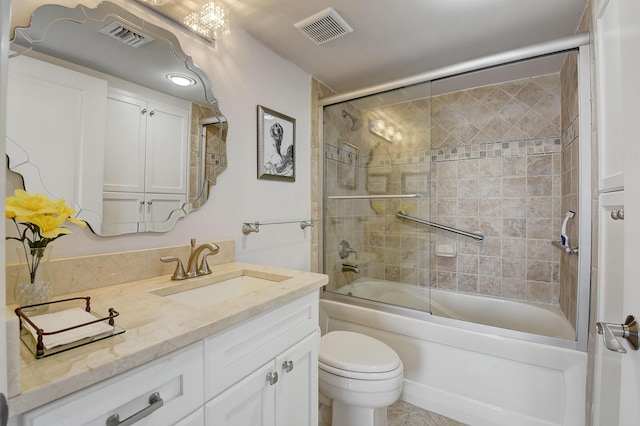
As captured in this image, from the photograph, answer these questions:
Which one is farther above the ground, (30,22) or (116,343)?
(30,22)

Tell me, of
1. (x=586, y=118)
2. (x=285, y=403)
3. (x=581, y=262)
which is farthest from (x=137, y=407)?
(x=586, y=118)

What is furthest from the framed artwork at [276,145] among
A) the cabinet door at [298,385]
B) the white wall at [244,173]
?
the cabinet door at [298,385]

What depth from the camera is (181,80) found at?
130cm

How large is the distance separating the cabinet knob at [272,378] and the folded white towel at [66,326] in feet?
1.67

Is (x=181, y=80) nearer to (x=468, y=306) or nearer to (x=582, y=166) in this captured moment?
(x=582, y=166)

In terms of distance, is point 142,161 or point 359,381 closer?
point 142,161

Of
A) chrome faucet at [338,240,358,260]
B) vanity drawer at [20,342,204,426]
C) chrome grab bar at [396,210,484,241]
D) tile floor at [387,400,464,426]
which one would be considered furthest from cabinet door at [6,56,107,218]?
tile floor at [387,400,464,426]

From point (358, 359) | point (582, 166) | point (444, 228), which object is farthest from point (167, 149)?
point (444, 228)

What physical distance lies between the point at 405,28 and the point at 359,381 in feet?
6.28

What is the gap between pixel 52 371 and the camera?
19.6 inches

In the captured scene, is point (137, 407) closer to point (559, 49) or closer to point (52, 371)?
point (52, 371)

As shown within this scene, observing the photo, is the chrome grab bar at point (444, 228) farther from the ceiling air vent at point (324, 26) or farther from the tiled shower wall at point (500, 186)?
the ceiling air vent at point (324, 26)

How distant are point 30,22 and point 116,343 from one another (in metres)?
1.05

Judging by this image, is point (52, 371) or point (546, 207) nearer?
point (52, 371)
